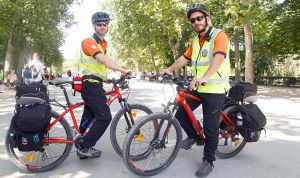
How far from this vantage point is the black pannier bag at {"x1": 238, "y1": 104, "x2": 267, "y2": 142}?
4895 mm

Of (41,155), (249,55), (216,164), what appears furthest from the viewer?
(249,55)

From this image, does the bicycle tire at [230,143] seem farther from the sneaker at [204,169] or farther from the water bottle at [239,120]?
the sneaker at [204,169]

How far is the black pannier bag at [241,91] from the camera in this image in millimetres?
5000

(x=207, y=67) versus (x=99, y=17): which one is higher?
(x=99, y=17)

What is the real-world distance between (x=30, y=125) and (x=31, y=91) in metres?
0.44

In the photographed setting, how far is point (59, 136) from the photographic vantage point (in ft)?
15.5

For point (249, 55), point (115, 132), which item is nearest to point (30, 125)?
point (115, 132)

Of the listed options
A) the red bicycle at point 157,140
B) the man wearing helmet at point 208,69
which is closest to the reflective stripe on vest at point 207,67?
the man wearing helmet at point 208,69

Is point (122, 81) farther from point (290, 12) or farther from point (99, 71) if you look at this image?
point (290, 12)

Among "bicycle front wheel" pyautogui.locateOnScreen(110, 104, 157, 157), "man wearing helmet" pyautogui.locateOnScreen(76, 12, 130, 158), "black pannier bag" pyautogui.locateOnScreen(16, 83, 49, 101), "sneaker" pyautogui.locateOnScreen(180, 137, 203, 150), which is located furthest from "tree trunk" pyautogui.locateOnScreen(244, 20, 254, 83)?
"black pannier bag" pyautogui.locateOnScreen(16, 83, 49, 101)

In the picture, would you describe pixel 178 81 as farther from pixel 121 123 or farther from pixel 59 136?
pixel 59 136

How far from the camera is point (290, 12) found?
67.6ft

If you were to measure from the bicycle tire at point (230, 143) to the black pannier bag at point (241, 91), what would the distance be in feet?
0.47

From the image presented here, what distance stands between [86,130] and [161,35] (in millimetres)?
36472
